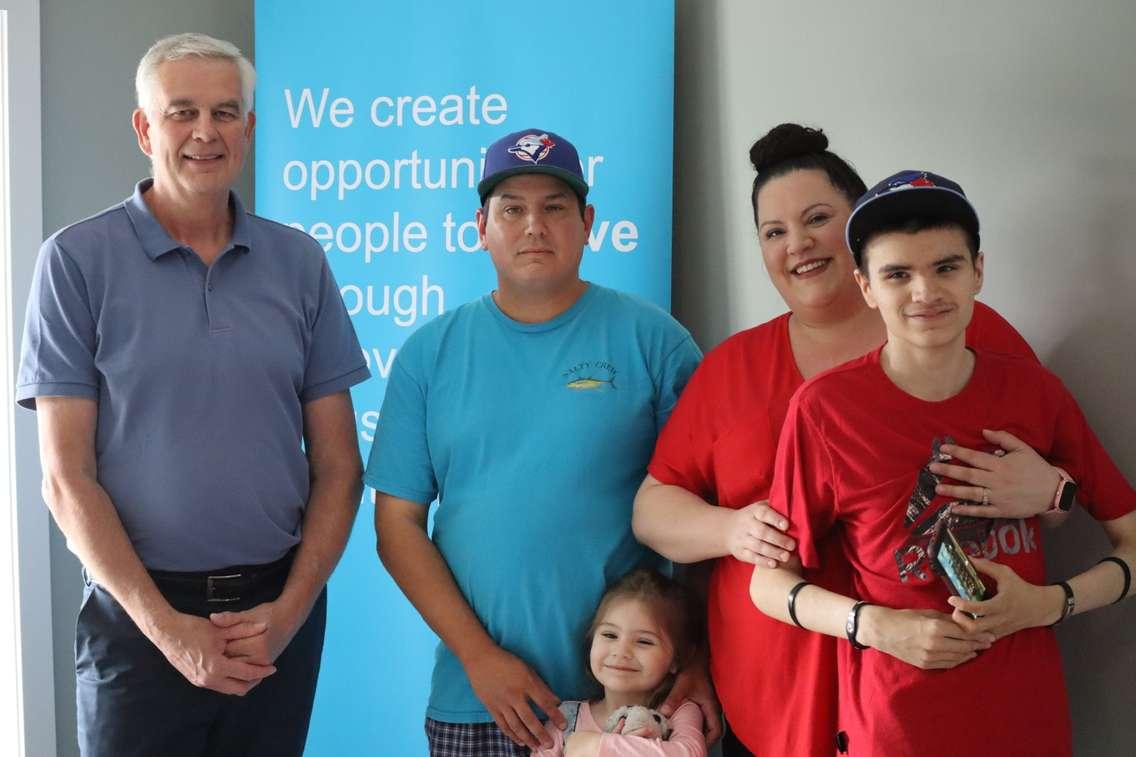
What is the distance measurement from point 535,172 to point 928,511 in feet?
3.22

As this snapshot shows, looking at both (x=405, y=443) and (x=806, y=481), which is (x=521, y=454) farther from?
(x=806, y=481)

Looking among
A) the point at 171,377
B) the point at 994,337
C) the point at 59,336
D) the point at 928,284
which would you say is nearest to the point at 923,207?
the point at 928,284

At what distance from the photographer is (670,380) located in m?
2.09

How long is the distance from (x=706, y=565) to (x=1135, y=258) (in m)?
0.94

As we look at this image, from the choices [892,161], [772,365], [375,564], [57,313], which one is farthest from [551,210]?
[375,564]

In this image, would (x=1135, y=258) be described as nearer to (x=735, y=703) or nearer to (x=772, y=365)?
(x=772, y=365)

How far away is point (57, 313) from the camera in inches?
74.0

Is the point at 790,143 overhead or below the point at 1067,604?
overhead

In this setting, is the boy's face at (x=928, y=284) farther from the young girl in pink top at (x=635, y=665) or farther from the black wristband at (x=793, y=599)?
the young girl in pink top at (x=635, y=665)

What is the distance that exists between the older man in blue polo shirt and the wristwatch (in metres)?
1.29

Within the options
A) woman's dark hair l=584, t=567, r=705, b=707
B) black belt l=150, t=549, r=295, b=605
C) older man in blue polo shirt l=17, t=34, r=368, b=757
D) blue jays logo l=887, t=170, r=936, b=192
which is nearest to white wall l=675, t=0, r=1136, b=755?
blue jays logo l=887, t=170, r=936, b=192

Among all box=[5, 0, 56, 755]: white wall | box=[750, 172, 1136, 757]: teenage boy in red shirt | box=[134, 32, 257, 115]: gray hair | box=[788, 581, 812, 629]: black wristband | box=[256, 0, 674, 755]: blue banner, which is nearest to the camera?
box=[750, 172, 1136, 757]: teenage boy in red shirt

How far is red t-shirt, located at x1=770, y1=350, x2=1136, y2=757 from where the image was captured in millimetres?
1505

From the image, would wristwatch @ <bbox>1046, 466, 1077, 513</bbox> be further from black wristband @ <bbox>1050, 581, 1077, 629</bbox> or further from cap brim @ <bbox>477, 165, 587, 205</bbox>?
cap brim @ <bbox>477, 165, 587, 205</bbox>
